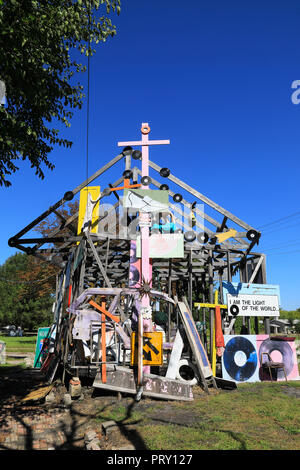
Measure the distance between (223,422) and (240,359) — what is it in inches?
185

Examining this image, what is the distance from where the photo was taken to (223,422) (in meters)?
6.22

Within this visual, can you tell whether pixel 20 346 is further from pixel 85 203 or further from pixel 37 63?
pixel 37 63

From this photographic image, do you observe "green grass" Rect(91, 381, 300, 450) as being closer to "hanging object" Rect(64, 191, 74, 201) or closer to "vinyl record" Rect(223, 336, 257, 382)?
"vinyl record" Rect(223, 336, 257, 382)

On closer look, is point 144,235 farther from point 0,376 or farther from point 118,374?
point 0,376

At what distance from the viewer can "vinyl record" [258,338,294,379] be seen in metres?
10.9

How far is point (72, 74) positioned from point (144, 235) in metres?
5.13

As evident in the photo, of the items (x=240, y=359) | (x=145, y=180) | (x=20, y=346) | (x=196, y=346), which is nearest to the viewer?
(x=196, y=346)

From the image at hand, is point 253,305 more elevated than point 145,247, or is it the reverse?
point 145,247

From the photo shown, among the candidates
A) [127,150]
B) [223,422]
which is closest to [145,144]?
[127,150]

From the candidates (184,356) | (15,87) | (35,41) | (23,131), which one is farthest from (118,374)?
(35,41)

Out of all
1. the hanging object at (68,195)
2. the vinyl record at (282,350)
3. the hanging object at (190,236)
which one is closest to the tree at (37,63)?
the hanging object at (68,195)

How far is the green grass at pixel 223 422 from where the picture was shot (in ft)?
16.8

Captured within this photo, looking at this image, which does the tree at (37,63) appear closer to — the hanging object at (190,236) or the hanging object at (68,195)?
the hanging object at (68,195)

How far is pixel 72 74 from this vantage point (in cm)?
924
